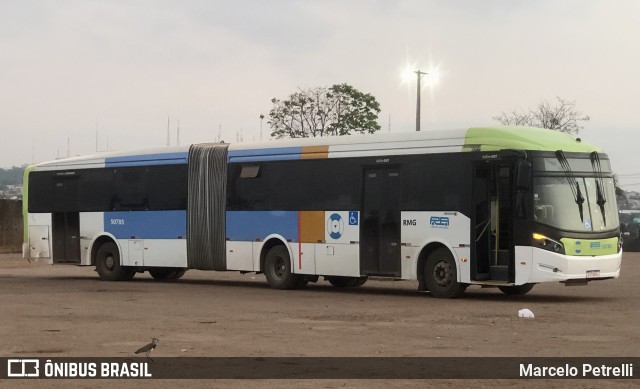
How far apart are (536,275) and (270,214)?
7199 millimetres

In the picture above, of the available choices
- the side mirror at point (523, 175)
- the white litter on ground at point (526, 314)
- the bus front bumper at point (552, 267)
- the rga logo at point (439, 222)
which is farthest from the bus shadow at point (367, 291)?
the white litter on ground at point (526, 314)

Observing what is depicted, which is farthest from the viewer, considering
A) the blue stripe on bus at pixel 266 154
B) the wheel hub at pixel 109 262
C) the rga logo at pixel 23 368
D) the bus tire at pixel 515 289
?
the wheel hub at pixel 109 262

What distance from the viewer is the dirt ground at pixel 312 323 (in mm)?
13918

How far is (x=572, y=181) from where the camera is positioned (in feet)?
73.8

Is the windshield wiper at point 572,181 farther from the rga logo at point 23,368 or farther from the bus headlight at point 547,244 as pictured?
the rga logo at point 23,368

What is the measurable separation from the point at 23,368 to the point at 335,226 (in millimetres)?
13545

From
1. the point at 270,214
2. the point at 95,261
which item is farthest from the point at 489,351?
the point at 95,261

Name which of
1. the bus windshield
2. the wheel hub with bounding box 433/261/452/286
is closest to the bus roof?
the bus windshield

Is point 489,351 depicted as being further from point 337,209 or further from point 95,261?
point 95,261

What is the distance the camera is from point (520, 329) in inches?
662

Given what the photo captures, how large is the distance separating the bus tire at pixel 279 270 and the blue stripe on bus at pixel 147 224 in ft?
9.41

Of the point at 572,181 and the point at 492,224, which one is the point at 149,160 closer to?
the point at 492,224

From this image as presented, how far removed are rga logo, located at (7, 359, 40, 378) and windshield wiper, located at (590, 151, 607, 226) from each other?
12897mm

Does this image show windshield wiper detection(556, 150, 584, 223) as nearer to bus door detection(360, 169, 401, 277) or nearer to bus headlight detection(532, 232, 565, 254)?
bus headlight detection(532, 232, 565, 254)
